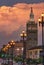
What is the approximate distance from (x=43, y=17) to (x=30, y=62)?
19.2 metres

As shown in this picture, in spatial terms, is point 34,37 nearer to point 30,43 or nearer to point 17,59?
point 30,43

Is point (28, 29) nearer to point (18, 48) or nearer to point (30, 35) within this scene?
point (30, 35)

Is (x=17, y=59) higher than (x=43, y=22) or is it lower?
lower

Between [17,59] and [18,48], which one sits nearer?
[17,59]

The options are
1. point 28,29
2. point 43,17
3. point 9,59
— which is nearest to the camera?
point 43,17

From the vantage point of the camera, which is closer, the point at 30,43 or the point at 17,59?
the point at 17,59

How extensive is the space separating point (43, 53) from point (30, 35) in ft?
413

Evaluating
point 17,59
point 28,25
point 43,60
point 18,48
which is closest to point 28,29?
point 28,25

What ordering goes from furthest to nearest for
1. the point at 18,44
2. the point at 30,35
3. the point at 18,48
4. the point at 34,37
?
1. the point at 30,35
2. the point at 34,37
3. the point at 18,44
4. the point at 18,48

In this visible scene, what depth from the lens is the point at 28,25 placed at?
19325 centimetres

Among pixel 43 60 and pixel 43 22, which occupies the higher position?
pixel 43 22

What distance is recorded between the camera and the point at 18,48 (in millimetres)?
139125

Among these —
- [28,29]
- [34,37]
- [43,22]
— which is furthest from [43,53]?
[28,29]

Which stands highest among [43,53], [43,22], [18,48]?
[43,22]
